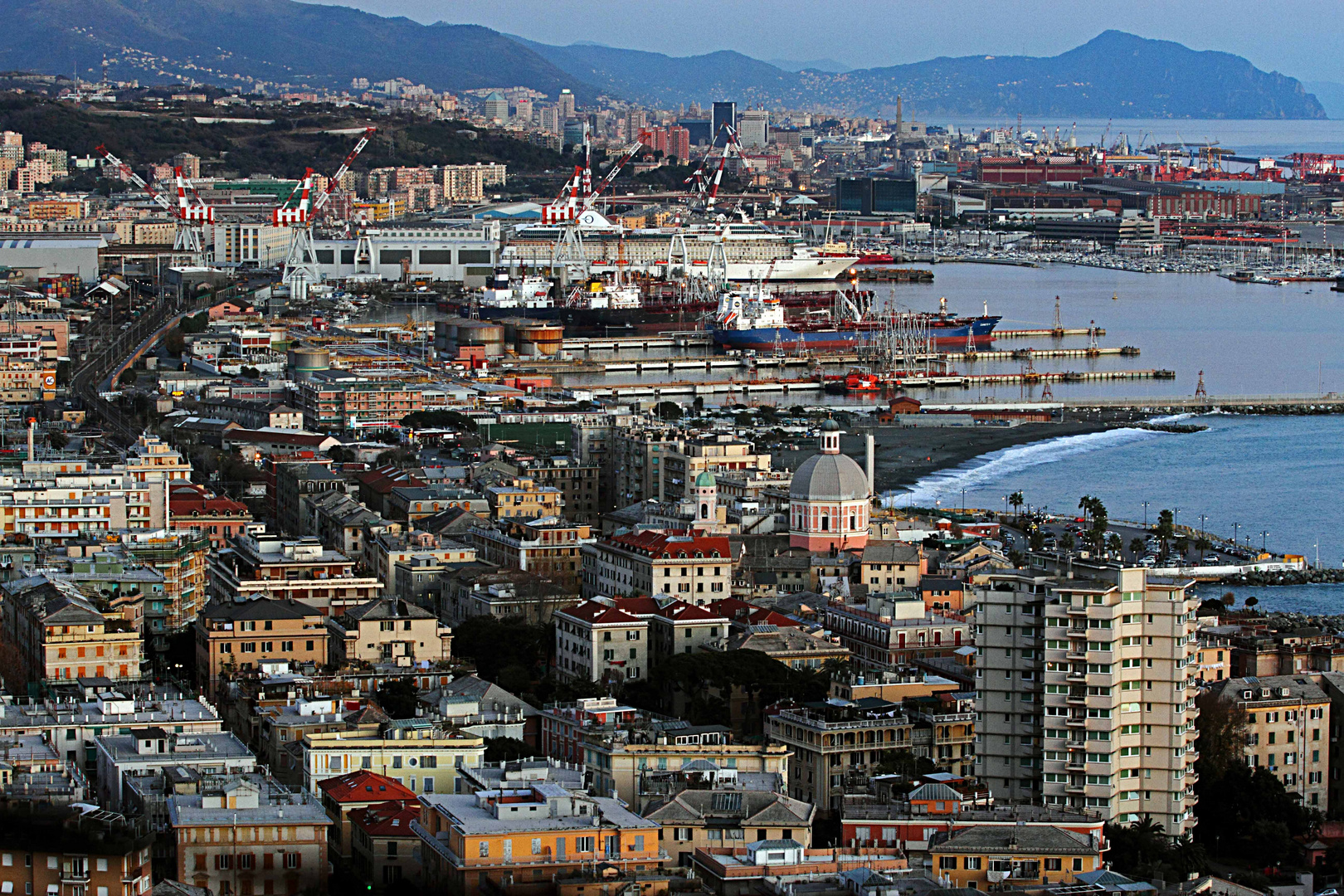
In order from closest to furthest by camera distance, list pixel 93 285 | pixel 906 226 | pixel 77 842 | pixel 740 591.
A: 1. pixel 77 842
2. pixel 740 591
3. pixel 93 285
4. pixel 906 226

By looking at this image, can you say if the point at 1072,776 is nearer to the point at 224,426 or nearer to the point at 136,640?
the point at 136,640

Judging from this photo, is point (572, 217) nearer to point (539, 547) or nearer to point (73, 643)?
point (539, 547)

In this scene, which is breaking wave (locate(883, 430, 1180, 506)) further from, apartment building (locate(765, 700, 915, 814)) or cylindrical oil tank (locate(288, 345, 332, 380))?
apartment building (locate(765, 700, 915, 814))

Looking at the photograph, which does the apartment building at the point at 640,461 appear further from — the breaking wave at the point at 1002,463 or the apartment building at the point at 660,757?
the apartment building at the point at 660,757

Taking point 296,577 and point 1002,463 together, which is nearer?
point 296,577

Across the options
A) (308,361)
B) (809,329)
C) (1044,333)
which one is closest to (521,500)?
(308,361)

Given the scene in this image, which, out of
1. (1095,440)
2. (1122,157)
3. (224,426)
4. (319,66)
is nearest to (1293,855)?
(224,426)
